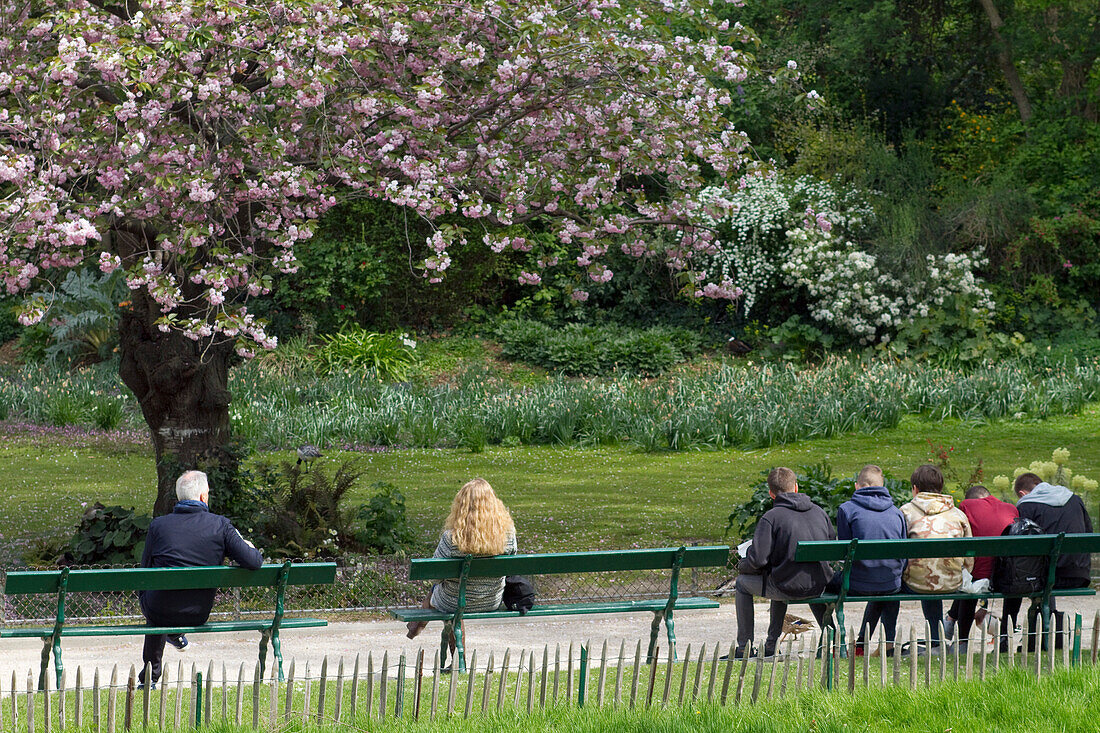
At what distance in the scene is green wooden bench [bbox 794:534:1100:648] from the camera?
18.2 feet

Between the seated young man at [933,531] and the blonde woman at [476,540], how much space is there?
1942 mm

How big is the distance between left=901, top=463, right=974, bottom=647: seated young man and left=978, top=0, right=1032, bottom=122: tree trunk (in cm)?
1789

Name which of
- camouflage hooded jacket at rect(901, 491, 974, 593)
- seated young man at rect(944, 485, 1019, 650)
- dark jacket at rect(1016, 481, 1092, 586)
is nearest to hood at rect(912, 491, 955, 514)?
camouflage hooded jacket at rect(901, 491, 974, 593)

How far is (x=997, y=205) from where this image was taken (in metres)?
20.1

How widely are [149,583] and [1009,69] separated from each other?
21230mm

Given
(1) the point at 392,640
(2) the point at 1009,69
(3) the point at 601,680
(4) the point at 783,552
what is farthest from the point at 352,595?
(2) the point at 1009,69

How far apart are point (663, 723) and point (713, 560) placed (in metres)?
1.29

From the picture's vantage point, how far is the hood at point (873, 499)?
596cm

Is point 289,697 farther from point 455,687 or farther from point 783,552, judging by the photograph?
point 783,552

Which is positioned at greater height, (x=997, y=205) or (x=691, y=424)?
(x=997, y=205)

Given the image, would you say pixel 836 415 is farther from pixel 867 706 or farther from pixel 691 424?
pixel 867 706

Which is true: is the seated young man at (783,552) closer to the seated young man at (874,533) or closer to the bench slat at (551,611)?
the seated young man at (874,533)

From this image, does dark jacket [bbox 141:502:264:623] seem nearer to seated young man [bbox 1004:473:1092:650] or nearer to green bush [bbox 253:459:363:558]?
green bush [bbox 253:459:363:558]

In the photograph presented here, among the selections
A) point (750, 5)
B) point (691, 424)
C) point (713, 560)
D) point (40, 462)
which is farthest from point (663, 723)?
point (750, 5)
